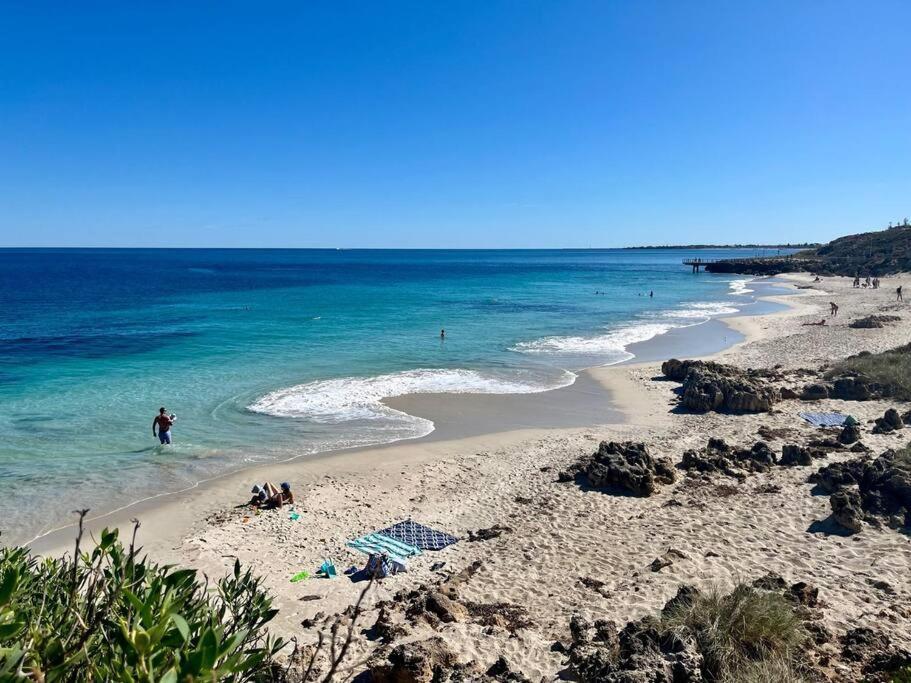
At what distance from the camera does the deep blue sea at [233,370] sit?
14656 mm

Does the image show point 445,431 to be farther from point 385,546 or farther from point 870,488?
point 870,488

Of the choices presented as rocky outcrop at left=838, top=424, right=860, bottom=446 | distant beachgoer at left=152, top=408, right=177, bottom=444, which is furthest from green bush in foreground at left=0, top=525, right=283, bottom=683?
rocky outcrop at left=838, top=424, right=860, bottom=446

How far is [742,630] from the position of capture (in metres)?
6.52

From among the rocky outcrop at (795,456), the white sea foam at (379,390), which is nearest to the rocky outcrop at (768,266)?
the white sea foam at (379,390)

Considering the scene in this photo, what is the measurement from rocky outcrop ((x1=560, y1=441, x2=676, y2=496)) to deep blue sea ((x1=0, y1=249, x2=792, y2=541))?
225 inches

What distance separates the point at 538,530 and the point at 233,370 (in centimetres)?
1798

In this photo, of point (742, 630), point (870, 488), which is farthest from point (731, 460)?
point (742, 630)

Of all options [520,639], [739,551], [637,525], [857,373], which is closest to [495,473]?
[637,525]

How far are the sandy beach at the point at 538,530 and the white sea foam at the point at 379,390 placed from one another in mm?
3091

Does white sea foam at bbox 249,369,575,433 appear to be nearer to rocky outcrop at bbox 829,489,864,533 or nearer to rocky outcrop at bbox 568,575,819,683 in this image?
rocky outcrop at bbox 829,489,864,533

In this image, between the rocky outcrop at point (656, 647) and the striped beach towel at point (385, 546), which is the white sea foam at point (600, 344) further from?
the rocky outcrop at point (656, 647)

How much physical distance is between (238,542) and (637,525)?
7198 millimetres

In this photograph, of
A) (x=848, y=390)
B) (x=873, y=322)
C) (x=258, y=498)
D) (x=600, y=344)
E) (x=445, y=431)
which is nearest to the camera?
(x=258, y=498)

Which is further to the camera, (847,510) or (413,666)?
(847,510)
